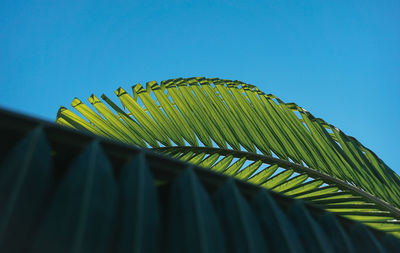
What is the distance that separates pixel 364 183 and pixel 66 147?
2124 millimetres

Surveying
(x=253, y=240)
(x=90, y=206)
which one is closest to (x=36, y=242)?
(x=90, y=206)

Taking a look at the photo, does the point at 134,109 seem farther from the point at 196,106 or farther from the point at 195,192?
the point at 195,192

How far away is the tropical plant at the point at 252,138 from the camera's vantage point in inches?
99.0

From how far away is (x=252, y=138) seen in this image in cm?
276

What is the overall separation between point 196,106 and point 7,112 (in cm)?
207

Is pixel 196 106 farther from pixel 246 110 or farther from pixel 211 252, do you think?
pixel 211 252

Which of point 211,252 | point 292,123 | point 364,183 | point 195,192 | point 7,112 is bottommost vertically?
point 211,252

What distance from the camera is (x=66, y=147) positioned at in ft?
2.99

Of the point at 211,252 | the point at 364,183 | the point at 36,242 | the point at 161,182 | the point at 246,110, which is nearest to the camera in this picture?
the point at 36,242

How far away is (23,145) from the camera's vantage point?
32.5 inches

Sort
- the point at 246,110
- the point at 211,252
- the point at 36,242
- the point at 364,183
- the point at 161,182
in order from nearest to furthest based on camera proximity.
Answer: the point at 36,242 < the point at 211,252 < the point at 161,182 < the point at 364,183 < the point at 246,110

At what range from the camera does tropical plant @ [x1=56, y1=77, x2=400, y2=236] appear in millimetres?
2516

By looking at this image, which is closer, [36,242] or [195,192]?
[36,242]

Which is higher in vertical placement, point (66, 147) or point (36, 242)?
point (66, 147)
